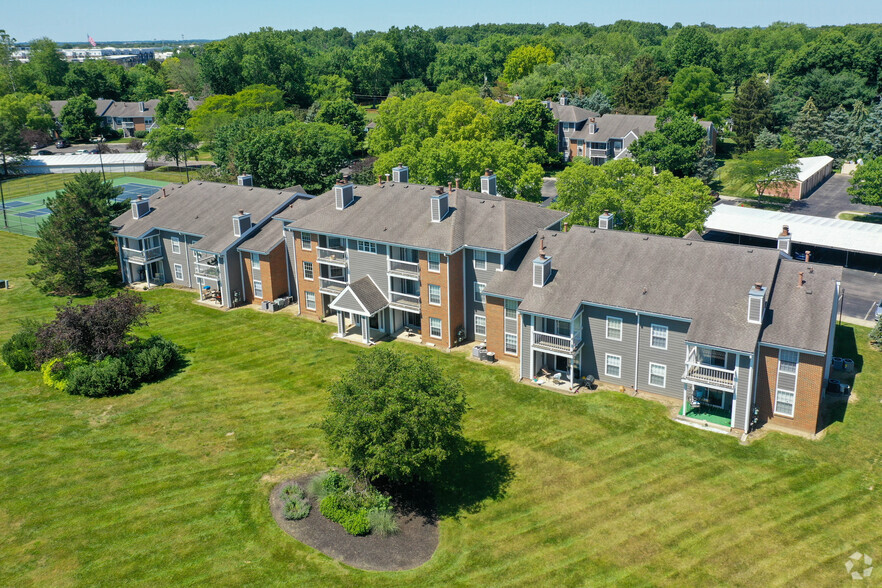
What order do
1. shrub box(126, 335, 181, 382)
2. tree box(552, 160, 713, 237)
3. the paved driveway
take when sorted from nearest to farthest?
shrub box(126, 335, 181, 382) → tree box(552, 160, 713, 237) → the paved driveway

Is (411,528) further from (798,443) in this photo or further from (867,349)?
(867,349)

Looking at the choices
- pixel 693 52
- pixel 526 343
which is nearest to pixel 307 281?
pixel 526 343

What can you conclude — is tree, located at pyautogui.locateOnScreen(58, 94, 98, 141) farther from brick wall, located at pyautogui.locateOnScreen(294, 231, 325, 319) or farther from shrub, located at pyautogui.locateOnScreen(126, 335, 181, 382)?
Result: shrub, located at pyautogui.locateOnScreen(126, 335, 181, 382)

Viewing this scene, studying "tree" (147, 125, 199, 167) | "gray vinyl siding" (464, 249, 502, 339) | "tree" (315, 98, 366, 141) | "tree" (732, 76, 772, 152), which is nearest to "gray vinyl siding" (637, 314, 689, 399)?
"gray vinyl siding" (464, 249, 502, 339)

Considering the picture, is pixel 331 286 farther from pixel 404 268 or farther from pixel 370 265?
pixel 404 268

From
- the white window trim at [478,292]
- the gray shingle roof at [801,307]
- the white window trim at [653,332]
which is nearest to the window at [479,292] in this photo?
the white window trim at [478,292]

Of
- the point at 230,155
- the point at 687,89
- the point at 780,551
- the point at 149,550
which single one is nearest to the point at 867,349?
the point at 780,551

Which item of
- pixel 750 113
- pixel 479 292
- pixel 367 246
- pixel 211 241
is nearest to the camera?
pixel 479 292
